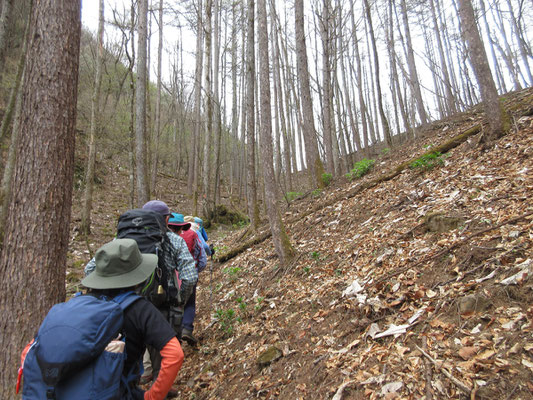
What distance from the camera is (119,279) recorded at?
2078 mm

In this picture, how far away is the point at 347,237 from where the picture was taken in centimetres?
539

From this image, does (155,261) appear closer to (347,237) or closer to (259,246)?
(347,237)

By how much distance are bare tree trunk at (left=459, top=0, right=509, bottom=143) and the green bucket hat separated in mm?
6792

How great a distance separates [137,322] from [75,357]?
1.52 ft

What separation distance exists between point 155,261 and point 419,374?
7.19 feet

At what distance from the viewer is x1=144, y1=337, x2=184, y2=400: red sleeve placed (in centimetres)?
196

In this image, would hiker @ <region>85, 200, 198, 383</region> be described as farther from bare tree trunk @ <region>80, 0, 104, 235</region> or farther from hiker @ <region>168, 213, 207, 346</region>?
bare tree trunk @ <region>80, 0, 104, 235</region>

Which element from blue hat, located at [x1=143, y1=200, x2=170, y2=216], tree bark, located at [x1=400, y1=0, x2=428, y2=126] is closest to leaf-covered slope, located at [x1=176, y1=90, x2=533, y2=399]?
blue hat, located at [x1=143, y1=200, x2=170, y2=216]

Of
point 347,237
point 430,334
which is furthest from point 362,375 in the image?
point 347,237

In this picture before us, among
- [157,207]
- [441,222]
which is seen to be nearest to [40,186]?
[157,207]

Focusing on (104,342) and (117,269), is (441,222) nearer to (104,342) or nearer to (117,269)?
(117,269)

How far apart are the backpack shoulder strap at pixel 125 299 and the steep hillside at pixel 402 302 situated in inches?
65.3

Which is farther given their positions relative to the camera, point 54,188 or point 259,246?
point 259,246

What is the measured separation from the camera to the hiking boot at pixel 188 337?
413 cm
